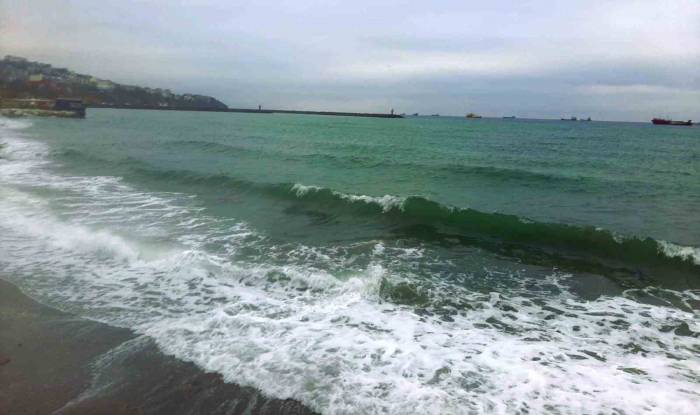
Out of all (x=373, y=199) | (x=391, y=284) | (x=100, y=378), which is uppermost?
(x=373, y=199)

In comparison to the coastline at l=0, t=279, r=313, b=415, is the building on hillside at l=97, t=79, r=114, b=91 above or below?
above

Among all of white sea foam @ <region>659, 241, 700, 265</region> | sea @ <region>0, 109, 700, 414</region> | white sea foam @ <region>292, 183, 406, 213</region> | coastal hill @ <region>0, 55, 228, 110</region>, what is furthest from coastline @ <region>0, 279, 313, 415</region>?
coastal hill @ <region>0, 55, 228, 110</region>

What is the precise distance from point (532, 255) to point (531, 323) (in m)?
3.90

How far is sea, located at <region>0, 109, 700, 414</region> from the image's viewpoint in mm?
5012

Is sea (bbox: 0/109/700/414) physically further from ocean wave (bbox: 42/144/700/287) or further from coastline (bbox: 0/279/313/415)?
coastline (bbox: 0/279/313/415)

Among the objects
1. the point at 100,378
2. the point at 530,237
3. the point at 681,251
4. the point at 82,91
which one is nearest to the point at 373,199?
the point at 530,237

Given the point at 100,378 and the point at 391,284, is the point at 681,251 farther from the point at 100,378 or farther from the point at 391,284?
the point at 100,378

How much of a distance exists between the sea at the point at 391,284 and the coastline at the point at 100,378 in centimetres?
23

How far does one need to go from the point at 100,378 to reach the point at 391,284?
15.8 ft

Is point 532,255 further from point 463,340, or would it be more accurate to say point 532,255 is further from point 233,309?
point 233,309

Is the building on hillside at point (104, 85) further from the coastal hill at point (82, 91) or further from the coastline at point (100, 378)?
the coastline at point (100, 378)

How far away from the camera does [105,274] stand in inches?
319

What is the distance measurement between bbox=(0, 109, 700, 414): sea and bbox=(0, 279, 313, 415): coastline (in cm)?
23

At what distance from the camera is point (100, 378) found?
4918 mm
